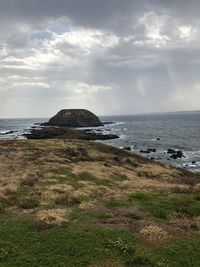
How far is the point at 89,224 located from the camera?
1905 cm

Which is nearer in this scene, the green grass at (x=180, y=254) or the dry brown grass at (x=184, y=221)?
the green grass at (x=180, y=254)

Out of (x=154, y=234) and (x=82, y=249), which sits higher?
(x=82, y=249)

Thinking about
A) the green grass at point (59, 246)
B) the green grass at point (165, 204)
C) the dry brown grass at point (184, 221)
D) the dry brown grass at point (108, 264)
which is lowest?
the dry brown grass at point (184, 221)

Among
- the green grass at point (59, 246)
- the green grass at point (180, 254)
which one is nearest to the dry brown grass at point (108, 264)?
the green grass at point (59, 246)

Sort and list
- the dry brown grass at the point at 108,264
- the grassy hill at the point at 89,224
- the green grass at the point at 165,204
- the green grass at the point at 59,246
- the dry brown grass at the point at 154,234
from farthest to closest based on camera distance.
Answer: the green grass at the point at 165,204, the dry brown grass at the point at 154,234, the grassy hill at the point at 89,224, the green grass at the point at 59,246, the dry brown grass at the point at 108,264

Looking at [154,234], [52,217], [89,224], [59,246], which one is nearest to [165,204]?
[154,234]

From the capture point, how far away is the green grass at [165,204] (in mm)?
21636

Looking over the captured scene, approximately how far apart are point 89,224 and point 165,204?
6.31 metres

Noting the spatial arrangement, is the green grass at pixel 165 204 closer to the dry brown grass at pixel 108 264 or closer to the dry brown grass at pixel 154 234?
the dry brown grass at pixel 154 234

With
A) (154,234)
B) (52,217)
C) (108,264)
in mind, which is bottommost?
(154,234)

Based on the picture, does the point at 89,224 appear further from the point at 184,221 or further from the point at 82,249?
the point at 184,221

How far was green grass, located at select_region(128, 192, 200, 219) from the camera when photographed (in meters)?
21.6

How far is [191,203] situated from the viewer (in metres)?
23.6

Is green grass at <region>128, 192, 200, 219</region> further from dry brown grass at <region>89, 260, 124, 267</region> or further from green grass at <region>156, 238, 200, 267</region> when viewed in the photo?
dry brown grass at <region>89, 260, 124, 267</region>
